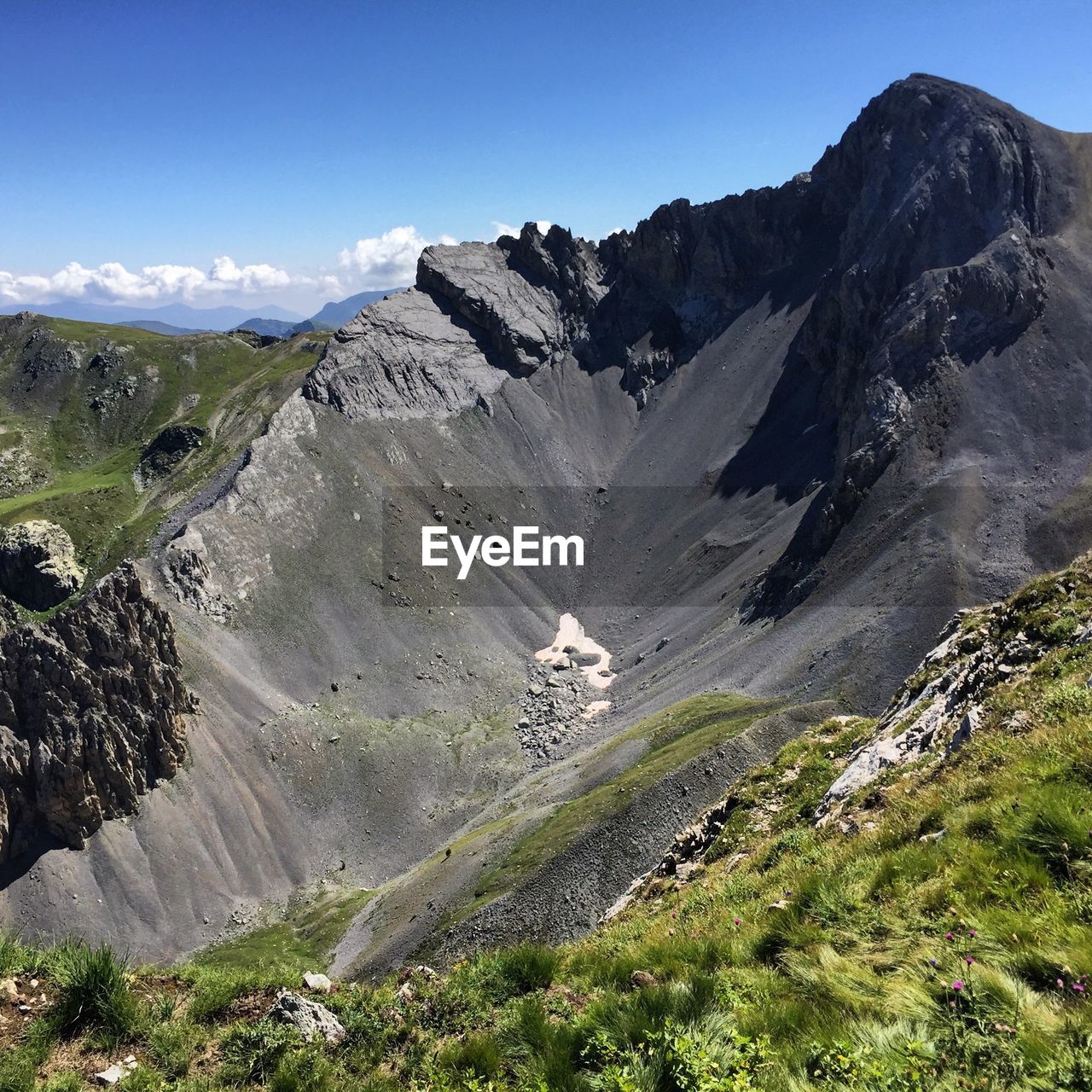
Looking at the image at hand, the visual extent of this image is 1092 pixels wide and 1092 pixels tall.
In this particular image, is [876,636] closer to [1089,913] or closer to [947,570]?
[947,570]

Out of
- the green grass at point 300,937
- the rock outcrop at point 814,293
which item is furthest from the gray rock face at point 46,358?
the green grass at point 300,937

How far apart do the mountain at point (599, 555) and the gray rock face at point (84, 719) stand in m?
0.55

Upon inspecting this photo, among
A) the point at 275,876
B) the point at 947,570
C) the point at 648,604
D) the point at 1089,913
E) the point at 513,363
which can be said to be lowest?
the point at 275,876

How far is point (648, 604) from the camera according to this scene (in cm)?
8875

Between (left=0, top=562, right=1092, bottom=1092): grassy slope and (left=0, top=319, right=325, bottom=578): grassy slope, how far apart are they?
331 feet

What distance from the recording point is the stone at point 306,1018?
8797 mm

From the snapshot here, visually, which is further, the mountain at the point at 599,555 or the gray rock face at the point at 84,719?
the gray rock face at the point at 84,719

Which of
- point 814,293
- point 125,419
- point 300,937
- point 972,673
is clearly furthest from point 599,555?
point 125,419

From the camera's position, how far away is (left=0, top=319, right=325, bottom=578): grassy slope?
110375mm

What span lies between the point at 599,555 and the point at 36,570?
3049 inches

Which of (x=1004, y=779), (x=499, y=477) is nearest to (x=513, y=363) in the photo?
(x=499, y=477)

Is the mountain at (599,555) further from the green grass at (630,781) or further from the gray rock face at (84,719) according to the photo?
the gray rock face at (84,719)

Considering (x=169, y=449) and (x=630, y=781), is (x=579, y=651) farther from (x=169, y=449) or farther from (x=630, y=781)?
(x=169, y=449)

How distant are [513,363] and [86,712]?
275ft
